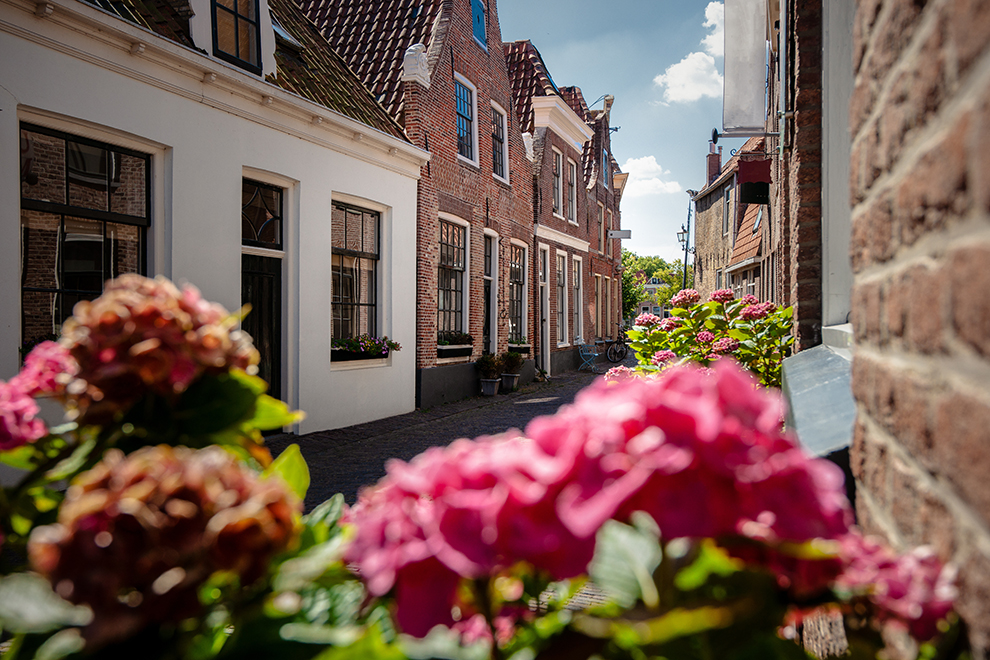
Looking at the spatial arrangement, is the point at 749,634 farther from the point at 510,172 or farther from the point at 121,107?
the point at 510,172

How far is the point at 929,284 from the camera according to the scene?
2.52 feet

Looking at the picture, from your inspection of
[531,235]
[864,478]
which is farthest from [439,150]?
[864,478]

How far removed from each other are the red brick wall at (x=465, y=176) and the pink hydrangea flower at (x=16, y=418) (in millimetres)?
10329

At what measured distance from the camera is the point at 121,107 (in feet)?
20.6

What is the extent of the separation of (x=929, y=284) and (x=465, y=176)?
12518 millimetres

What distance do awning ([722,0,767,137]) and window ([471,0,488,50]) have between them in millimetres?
9393

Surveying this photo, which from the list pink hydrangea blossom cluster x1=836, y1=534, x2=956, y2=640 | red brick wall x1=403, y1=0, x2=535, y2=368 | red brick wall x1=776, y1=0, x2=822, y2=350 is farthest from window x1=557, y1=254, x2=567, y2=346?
pink hydrangea blossom cluster x1=836, y1=534, x2=956, y2=640

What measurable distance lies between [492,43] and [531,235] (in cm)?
457

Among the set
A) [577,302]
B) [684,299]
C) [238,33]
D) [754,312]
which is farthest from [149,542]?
[577,302]

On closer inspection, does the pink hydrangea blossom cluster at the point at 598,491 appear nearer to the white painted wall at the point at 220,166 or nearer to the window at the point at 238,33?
the white painted wall at the point at 220,166

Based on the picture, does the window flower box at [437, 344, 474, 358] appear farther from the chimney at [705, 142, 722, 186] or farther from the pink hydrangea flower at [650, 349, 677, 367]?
the chimney at [705, 142, 722, 186]

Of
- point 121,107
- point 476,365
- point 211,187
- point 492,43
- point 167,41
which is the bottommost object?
point 476,365

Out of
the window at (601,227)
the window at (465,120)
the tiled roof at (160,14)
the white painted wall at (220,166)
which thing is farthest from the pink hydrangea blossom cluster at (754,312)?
the window at (601,227)

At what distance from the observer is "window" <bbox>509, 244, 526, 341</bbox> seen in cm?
1573
